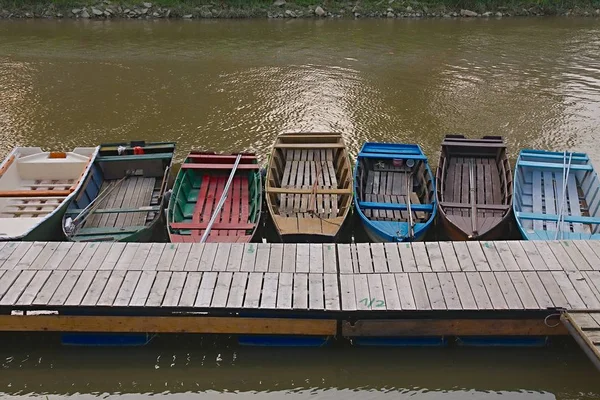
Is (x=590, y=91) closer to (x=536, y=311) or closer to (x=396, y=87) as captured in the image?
(x=396, y=87)

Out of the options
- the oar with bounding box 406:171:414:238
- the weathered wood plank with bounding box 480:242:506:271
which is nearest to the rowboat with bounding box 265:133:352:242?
the oar with bounding box 406:171:414:238

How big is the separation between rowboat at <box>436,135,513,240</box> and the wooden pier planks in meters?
1.05

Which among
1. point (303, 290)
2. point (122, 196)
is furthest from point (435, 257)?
point (122, 196)

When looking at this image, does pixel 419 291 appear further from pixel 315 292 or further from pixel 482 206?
pixel 482 206

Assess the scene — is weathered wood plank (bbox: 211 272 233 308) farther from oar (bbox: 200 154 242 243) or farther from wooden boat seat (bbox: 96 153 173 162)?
wooden boat seat (bbox: 96 153 173 162)

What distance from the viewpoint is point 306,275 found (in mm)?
9133

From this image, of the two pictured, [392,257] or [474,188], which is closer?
[392,257]

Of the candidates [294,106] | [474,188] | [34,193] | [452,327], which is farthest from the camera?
[294,106]

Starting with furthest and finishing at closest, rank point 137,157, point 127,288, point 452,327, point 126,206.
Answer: point 137,157, point 126,206, point 127,288, point 452,327

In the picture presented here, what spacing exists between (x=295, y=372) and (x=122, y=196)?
6775 mm

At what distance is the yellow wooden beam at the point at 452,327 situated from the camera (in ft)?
27.9

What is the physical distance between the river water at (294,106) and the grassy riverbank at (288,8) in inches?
65.8

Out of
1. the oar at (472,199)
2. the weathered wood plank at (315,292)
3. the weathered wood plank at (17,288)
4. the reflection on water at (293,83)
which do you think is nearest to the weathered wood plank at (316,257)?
the weathered wood plank at (315,292)

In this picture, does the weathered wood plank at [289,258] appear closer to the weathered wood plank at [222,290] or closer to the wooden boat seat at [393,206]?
the weathered wood plank at [222,290]
